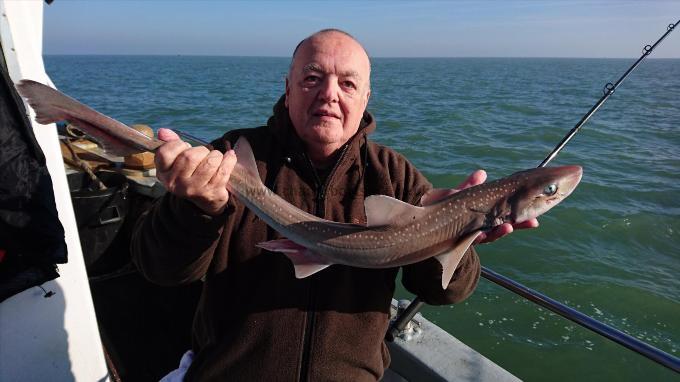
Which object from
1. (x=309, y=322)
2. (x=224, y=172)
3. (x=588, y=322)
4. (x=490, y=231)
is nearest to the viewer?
(x=224, y=172)

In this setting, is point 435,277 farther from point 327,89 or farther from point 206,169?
point 206,169

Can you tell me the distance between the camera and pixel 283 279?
265 centimetres

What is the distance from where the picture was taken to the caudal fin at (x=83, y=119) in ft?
6.49

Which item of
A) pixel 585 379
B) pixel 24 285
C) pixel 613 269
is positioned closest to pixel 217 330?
pixel 24 285

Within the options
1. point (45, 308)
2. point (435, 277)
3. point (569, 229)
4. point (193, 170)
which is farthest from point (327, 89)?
point (569, 229)

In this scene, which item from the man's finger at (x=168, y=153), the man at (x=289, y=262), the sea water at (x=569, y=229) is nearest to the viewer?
the man's finger at (x=168, y=153)

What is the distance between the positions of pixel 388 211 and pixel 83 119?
1.51 meters

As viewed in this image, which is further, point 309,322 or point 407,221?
point 309,322

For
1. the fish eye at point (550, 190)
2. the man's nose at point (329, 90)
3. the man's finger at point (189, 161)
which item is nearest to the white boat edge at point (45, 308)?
the man's finger at point (189, 161)

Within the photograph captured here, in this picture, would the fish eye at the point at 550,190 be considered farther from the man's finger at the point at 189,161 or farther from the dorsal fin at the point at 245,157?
the man's finger at the point at 189,161

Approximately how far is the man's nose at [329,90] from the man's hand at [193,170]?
0.75 m

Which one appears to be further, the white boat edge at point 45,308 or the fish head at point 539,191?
the white boat edge at point 45,308

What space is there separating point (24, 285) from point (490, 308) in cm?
737

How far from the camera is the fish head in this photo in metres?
2.27
